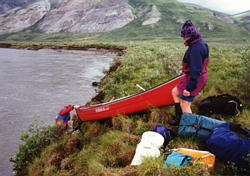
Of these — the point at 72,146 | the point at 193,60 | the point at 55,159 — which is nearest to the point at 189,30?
the point at 193,60

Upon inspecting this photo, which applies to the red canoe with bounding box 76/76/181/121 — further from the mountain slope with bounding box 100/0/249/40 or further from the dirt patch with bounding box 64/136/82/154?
the mountain slope with bounding box 100/0/249/40

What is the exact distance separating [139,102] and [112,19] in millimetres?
134202

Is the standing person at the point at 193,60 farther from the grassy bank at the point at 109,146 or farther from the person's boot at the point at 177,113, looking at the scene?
the grassy bank at the point at 109,146

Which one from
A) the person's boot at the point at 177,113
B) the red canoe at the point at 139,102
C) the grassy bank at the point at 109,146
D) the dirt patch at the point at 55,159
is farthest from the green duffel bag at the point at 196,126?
the dirt patch at the point at 55,159

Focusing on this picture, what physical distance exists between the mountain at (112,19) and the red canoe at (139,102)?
329 feet

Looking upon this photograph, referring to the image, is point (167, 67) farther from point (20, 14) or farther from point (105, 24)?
point (20, 14)

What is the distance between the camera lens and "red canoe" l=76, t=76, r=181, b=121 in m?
5.18

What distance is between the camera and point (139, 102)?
5438 millimetres

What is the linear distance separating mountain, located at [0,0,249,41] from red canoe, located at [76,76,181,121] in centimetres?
10041

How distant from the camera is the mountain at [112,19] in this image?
112188mm

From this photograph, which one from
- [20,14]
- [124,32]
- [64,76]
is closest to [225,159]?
[64,76]

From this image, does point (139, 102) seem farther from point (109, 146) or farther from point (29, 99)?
point (29, 99)

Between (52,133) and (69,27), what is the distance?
14123 cm

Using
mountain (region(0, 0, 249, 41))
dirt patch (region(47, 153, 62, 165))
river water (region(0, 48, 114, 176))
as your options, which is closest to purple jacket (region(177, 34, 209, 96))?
dirt patch (region(47, 153, 62, 165))
